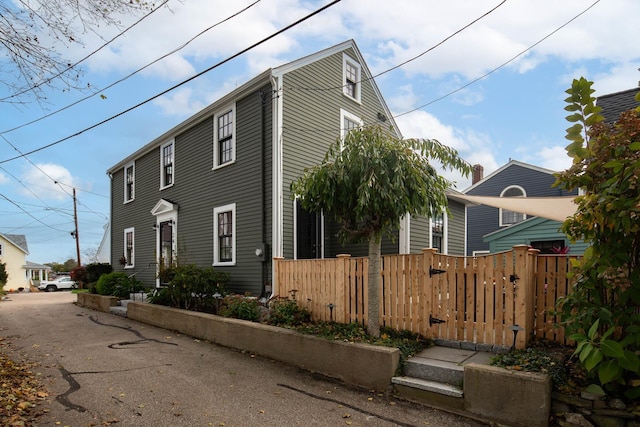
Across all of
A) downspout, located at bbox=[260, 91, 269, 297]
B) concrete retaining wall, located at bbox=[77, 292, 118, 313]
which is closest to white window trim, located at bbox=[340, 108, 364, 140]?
downspout, located at bbox=[260, 91, 269, 297]

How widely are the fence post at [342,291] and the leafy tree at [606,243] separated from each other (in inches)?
137

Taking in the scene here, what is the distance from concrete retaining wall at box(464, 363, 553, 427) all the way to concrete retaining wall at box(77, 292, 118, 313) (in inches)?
460

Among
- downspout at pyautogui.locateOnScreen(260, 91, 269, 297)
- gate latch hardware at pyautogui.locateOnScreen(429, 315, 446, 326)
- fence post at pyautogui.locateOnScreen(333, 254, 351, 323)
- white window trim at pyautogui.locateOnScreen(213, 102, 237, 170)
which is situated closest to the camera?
gate latch hardware at pyautogui.locateOnScreen(429, 315, 446, 326)

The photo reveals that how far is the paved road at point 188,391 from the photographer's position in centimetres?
434

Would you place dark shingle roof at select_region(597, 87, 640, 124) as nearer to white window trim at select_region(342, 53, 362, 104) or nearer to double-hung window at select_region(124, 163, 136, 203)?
white window trim at select_region(342, 53, 362, 104)

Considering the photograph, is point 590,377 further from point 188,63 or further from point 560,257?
point 188,63

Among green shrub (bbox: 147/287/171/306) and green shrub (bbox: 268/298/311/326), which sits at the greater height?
green shrub (bbox: 268/298/311/326)

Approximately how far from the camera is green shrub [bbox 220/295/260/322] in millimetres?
8055

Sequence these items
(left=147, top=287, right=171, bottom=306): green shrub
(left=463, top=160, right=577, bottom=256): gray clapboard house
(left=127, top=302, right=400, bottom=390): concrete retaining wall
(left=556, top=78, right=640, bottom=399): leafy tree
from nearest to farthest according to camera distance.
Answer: (left=556, top=78, right=640, bottom=399): leafy tree → (left=127, top=302, right=400, bottom=390): concrete retaining wall → (left=147, top=287, right=171, bottom=306): green shrub → (left=463, top=160, right=577, bottom=256): gray clapboard house

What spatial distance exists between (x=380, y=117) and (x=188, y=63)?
7.16 metres

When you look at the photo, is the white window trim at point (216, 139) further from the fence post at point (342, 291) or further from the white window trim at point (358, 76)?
the fence post at point (342, 291)

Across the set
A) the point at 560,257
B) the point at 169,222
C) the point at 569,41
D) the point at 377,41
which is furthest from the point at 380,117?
the point at 560,257

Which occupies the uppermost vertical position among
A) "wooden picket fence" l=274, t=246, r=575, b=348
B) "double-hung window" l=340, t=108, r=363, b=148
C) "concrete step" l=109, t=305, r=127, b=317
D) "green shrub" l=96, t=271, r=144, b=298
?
"double-hung window" l=340, t=108, r=363, b=148

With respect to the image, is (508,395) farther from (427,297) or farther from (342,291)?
(342,291)
